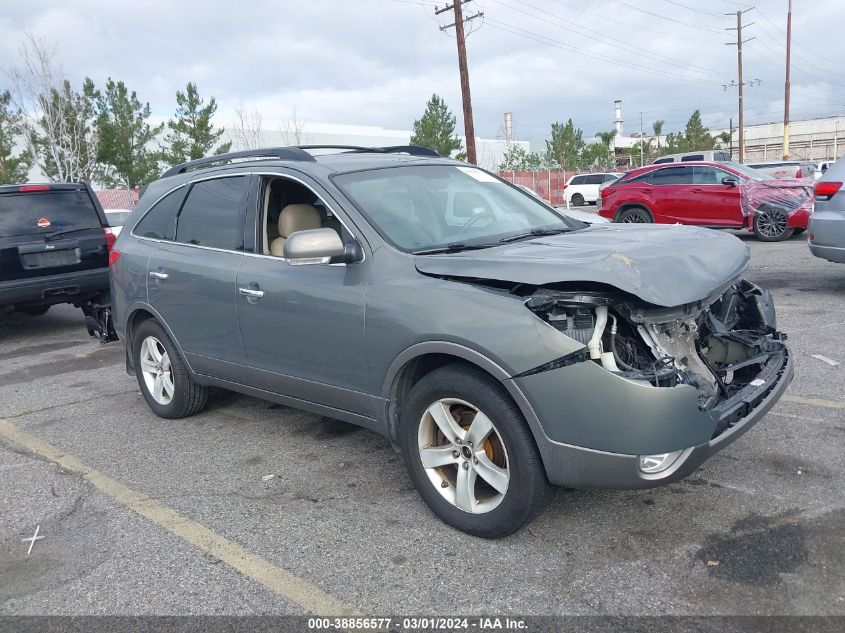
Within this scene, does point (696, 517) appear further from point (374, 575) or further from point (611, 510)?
point (374, 575)

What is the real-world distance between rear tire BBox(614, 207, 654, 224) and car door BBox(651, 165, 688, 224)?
0.67 feet

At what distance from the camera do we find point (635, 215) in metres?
15.3

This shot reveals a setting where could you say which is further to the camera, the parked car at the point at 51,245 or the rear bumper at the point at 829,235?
the parked car at the point at 51,245

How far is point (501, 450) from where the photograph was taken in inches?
128

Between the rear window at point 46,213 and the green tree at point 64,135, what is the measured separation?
878 inches

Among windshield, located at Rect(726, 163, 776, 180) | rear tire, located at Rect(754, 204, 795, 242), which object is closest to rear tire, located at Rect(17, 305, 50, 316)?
rear tire, located at Rect(754, 204, 795, 242)

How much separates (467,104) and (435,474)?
72.5ft

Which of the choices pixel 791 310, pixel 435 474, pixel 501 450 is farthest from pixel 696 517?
pixel 791 310

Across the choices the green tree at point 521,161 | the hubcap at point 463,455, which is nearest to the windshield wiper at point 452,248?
the hubcap at point 463,455

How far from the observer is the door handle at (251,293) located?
13.6 feet

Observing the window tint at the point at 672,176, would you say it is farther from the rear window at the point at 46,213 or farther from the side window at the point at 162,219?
the side window at the point at 162,219

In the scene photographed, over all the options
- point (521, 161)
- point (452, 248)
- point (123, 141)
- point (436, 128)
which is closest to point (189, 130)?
point (123, 141)

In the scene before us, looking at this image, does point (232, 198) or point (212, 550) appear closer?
point (212, 550)

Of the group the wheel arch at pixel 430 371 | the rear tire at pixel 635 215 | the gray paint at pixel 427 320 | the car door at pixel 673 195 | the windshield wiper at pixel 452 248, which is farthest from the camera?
the rear tire at pixel 635 215
